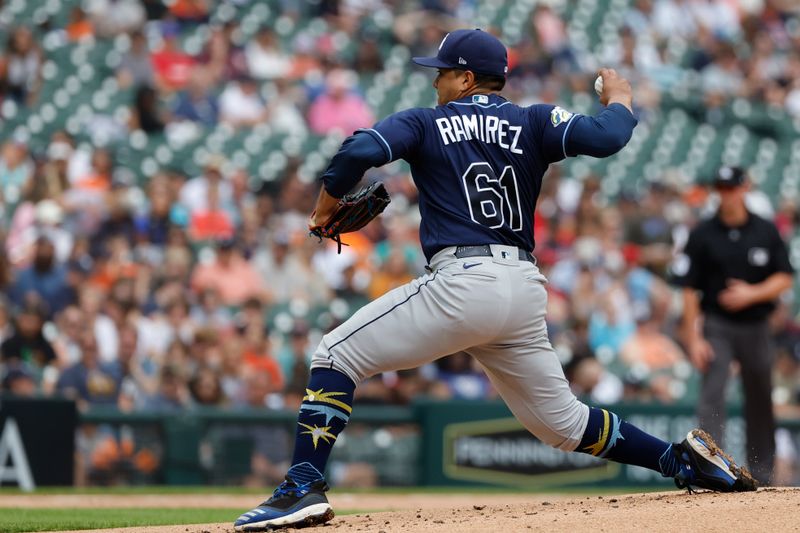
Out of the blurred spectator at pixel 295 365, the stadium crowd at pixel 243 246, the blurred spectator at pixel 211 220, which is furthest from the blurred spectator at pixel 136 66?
the blurred spectator at pixel 295 365

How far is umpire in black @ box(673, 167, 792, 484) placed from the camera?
7578 millimetres

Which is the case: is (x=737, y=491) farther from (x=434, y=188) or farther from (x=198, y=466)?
(x=198, y=466)

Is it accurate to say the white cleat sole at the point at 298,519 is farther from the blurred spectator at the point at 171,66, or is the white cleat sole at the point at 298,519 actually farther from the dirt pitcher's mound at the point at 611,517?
the blurred spectator at the point at 171,66

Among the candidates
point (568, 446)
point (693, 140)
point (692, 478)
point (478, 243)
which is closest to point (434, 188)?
point (478, 243)

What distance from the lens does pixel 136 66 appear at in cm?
1308

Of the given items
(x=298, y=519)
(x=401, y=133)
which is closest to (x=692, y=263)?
(x=401, y=133)

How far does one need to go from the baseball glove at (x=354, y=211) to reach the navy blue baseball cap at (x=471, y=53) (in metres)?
0.53

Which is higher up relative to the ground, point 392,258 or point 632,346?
point 392,258

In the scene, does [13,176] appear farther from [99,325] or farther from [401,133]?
[401,133]

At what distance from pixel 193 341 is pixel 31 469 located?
1.60 metres

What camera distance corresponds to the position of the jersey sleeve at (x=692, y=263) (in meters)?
7.87

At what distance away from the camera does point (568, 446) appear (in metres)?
5.21

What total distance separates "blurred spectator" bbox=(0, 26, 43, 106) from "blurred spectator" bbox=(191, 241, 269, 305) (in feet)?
9.52

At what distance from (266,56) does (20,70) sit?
8.83 feet
